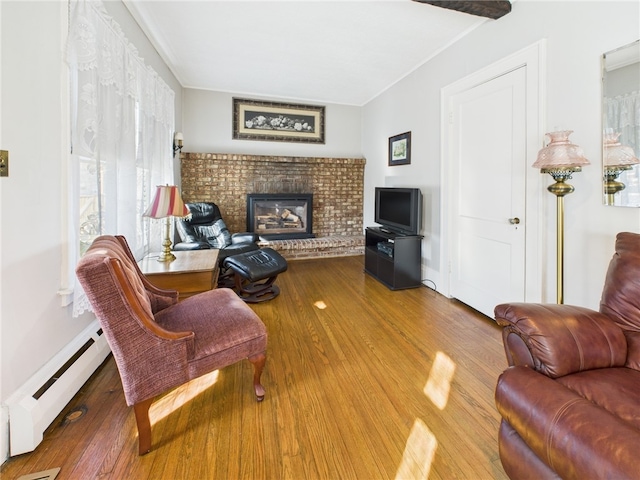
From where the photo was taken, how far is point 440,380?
1845 mm

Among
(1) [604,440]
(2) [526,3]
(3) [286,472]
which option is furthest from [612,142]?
(3) [286,472]

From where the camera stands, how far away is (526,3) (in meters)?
2.30

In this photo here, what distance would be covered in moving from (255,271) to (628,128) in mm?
2782

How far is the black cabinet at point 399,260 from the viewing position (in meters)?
3.47

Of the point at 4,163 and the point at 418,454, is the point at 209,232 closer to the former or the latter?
the point at 4,163

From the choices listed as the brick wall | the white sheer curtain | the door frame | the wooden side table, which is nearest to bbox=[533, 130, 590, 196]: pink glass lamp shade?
the door frame

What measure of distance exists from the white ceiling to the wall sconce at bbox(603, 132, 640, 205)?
1.64 m

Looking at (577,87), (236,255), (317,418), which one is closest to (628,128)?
(577,87)

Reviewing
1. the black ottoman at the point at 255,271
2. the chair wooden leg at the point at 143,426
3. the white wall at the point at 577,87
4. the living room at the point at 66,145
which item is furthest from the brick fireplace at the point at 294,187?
the chair wooden leg at the point at 143,426

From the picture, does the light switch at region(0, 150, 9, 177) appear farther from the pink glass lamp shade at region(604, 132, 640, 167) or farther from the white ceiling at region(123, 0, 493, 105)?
the pink glass lamp shade at region(604, 132, 640, 167)

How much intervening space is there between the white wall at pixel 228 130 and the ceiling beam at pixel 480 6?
10.3ft

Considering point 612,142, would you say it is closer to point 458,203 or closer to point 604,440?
point 458,203

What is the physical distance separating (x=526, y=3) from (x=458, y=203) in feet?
5.32

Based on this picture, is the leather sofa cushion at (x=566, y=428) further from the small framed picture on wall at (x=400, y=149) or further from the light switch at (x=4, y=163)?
the small framed picture on wall at (x=400, y=149)
